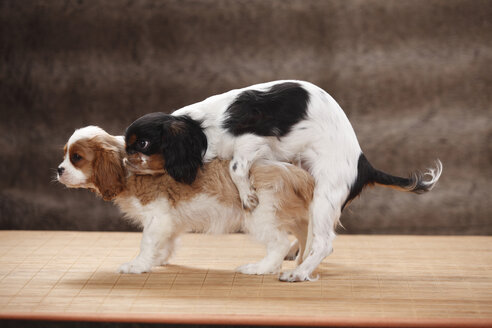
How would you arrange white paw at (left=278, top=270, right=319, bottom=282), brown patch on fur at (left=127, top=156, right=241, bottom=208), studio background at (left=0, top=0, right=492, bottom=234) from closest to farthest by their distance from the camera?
white paw at (left=278, top=270, right=319, bottom=282)
brown patch on fur at (left=127, top=156, right=241, bottom=208)
studio background at (left=0, top=0, right=492, bottom=234)

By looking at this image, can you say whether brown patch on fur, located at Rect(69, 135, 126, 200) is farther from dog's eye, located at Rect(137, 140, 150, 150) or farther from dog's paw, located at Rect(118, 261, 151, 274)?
dog's paw, located at Rect(118, 261, 151, 274)

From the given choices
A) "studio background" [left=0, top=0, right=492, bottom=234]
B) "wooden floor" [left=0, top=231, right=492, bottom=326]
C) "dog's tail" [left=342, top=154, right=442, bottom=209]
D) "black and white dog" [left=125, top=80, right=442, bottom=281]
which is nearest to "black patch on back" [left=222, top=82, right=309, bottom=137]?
"black and white dog" [left=125, top=80, right=442, bottom=281]

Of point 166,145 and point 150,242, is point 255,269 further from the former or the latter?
point 166,145

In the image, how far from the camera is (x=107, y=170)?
2707 millimetres

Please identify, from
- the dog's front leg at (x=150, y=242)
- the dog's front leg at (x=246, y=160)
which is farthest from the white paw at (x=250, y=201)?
the dog's front leg at (x=150, y=242)

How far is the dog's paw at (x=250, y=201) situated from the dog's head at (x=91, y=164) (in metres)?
0.54

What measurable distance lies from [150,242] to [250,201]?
1.50 feet

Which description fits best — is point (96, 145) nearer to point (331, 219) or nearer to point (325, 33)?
point (331, 219)

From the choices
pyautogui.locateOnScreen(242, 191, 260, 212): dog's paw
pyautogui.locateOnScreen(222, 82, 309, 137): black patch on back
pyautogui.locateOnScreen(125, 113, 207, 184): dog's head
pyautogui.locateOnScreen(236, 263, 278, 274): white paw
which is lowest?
pyautogui.locateOnScreen(236, 263, 278, 274): white paw

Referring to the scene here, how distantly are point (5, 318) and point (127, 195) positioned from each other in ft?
2.62

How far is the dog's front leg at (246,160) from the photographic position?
102 inches

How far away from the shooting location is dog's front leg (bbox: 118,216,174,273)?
273 centimetres

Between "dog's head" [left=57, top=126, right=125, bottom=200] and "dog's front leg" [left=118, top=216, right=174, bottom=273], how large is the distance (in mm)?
219

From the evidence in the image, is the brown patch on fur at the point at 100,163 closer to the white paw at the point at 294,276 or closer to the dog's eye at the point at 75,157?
the dog's eye at the point at 75,157
